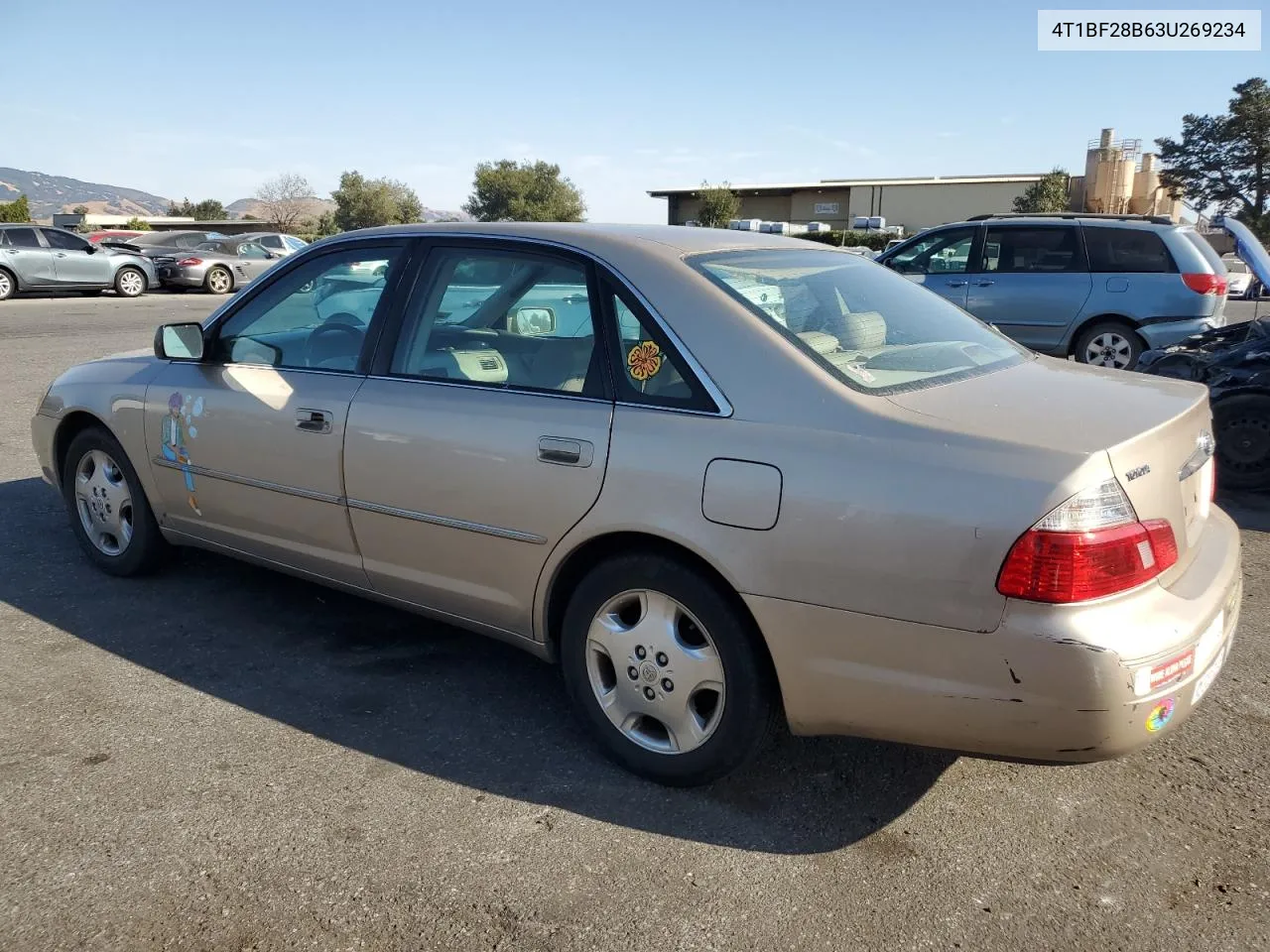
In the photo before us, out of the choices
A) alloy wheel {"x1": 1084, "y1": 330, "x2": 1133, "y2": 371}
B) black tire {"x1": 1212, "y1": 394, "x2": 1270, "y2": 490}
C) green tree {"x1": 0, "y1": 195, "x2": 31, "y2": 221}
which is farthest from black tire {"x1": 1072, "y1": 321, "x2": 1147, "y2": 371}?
green tree {"x1": 0, "y1": 195, "x2": 31, "y2": 221}

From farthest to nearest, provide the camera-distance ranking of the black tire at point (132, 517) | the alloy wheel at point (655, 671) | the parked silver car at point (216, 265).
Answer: the parked silver car at point (216, 265) → the black tire at point (132, 517) → the alloy wheel at point (655, 671)

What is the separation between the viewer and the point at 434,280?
11.7ft

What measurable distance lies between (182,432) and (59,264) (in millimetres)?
18354

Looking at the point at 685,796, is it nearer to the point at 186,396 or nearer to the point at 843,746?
the point at 843,746

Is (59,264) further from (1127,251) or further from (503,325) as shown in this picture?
(503,325)

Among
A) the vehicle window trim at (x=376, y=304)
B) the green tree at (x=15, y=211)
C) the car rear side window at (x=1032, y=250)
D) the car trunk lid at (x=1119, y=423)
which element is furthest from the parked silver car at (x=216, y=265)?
→ the green tree at (x=15, y=211)

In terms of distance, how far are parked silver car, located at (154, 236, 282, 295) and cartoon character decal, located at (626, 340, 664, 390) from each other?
2124 cm

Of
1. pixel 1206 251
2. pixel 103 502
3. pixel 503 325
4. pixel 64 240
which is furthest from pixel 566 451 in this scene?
pixel 64 240

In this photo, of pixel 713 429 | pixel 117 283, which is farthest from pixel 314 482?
pixel 117 283

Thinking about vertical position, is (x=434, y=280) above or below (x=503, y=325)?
above

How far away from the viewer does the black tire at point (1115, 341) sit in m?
9.59

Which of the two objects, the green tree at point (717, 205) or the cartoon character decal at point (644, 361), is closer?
the cartoon character decal at point (644, 361)

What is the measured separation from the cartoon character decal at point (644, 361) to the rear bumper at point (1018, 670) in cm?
74

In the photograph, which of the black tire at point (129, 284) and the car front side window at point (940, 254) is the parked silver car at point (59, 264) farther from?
the car front side window at point (940, 254)
